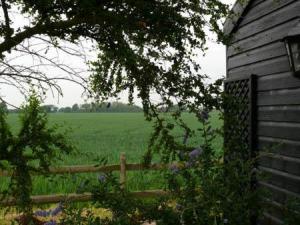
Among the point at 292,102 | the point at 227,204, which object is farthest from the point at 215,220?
the point at 292,102

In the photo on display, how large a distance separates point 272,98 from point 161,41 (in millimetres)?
2252

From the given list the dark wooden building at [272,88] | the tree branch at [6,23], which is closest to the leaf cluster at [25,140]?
the tree branch at [6,23]

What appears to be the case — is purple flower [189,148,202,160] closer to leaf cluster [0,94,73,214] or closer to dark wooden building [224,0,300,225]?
leaf cluster [0,94,73,214]

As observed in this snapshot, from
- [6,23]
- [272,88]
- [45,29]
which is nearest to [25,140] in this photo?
[6,23]

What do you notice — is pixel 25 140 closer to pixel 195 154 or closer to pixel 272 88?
pixel 195 154

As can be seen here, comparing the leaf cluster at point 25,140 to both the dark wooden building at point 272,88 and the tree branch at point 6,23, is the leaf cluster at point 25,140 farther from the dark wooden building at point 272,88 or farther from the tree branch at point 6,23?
the dark wooden building at point 272,88

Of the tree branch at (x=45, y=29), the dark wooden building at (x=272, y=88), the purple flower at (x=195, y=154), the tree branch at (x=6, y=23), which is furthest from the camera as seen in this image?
the dark wooden building at (x=272, y=88)

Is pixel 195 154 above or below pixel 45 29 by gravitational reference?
below

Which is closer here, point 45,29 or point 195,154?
point 195,154

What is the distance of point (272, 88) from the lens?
6.92 m

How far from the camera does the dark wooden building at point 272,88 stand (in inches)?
Result: 246

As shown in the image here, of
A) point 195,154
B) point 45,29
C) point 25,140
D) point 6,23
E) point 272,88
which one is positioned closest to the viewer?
point 25,140

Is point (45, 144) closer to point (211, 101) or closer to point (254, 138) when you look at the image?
point (211, 101)

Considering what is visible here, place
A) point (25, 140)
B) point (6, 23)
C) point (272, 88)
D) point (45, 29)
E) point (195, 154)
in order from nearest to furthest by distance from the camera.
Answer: point (25, 140)
point (195, 154)
point (6, 23)
point (45, 29)
point (272, 88)
